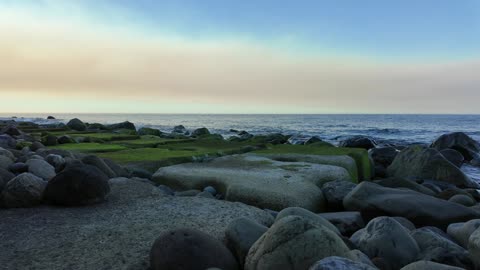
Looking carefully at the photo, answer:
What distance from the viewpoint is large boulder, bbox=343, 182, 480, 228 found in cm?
489

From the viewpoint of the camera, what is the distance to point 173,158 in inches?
343

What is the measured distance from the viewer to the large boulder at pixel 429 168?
929cm

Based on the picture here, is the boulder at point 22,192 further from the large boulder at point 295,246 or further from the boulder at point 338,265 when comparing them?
the boulder at point 338,265

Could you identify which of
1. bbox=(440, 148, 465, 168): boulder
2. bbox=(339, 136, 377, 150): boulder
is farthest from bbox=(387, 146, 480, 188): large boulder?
bbox=(339, 136, 377, 150): boulder

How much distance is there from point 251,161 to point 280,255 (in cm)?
564

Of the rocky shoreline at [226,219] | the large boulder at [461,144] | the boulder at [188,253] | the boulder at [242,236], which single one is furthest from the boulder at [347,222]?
the large boulder at [461,144]

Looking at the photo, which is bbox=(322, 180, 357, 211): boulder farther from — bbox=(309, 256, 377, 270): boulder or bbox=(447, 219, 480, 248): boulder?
bbox=(309, 256, 377, 270): boulder

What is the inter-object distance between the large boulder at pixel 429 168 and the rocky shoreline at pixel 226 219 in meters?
1.13

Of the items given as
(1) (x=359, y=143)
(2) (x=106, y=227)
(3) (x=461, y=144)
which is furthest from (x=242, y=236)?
(1) (x=359, y=143)

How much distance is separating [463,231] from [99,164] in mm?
5007

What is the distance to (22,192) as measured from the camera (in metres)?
4.63

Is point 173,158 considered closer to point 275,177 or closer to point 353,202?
point 275,177

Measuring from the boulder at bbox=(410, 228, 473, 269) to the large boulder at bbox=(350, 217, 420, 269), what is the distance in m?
0.11

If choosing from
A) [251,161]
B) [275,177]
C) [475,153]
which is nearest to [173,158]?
[251,161]
